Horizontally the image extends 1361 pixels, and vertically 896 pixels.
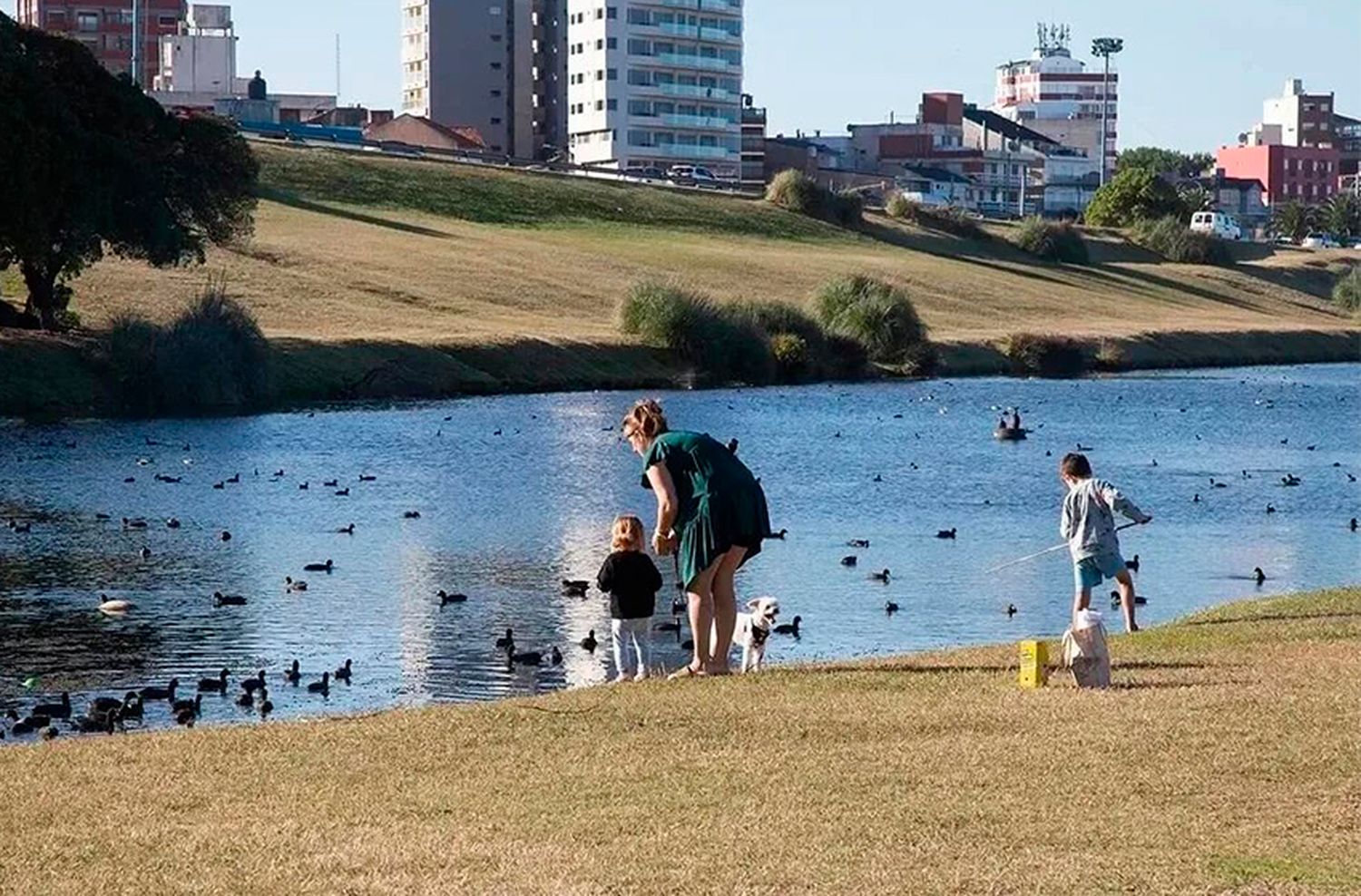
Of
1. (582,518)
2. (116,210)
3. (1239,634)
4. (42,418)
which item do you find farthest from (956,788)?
(116,210)

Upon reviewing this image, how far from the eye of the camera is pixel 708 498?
20.8 meters

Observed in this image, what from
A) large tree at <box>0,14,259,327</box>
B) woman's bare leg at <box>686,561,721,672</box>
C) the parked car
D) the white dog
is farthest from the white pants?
the parked car

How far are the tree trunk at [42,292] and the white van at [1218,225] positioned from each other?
359ft

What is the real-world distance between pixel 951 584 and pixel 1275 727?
17.7 metres

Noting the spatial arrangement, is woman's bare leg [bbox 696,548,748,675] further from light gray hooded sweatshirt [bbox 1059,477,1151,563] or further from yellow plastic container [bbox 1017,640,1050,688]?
light gray hooded sweatshirt [bbox 1059,477,1151,563]

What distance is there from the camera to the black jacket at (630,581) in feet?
72.2

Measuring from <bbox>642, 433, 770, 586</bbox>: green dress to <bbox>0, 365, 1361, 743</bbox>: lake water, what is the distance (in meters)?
4.83

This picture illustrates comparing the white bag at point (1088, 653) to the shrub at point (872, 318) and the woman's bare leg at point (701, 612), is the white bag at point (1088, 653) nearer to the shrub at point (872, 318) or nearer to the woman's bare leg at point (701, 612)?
the woman's bare leg at point (701, 612)

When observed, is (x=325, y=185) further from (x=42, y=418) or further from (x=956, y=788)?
(x=956, y=788)

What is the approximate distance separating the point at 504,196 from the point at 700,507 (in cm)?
11797

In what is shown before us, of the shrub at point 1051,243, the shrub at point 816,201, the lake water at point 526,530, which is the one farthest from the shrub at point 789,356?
the shrub at point 1051,243

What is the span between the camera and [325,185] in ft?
425

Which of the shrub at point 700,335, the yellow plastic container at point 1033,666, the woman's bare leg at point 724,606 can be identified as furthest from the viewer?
the shrub at point 700,335

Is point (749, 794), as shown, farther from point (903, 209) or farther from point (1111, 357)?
point (903, 209)
